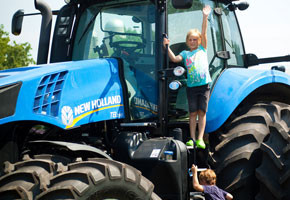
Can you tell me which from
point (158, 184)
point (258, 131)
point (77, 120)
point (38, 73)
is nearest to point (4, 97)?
point (38, 73)

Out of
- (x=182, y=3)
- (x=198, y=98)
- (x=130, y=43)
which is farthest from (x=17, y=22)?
(x=198, y=98)

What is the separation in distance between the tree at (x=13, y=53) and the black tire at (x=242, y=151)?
88.9 ft

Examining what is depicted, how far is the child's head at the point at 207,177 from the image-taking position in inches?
154

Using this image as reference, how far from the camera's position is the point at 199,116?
13.8 ft

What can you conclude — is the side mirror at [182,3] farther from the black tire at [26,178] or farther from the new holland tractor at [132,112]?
the black tire at [26,178]

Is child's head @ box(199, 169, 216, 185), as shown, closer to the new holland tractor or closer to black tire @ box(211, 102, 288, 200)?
the new holland tractor

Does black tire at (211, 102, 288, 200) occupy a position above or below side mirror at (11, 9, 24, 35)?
below

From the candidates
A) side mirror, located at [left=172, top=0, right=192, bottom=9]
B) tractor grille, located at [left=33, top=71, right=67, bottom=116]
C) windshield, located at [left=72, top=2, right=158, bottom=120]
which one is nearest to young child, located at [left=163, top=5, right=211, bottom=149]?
windshield, located at [left=72, top=2, right=158, bottom=120]

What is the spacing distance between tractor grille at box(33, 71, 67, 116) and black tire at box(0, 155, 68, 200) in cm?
48

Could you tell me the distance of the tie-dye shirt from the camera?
418 cm

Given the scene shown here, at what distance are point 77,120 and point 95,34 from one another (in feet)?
4.68

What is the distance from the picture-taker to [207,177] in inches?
154

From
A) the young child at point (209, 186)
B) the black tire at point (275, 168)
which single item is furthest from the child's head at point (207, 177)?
the black tire at point (275, 168)

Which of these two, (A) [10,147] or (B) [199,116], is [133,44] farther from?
(A) [10,147]
